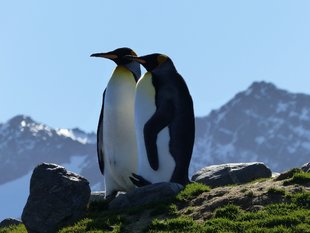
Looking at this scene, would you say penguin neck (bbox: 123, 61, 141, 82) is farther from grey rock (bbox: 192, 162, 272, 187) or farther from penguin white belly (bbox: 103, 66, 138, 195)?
grey rock (bbox: 192, 162, 272, 187)

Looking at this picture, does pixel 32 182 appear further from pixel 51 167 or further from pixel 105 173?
pixel 105 173

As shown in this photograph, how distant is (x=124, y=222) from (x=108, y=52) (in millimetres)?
5395

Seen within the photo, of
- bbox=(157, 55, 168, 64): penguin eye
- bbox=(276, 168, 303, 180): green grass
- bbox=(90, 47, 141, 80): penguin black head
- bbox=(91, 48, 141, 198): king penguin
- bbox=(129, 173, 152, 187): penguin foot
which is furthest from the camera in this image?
bbox=(90, 47, 141, 80): penguin black head

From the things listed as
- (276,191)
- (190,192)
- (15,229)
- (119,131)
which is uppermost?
(119,131)

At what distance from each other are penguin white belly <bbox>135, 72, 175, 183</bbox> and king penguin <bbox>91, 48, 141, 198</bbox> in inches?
41.5

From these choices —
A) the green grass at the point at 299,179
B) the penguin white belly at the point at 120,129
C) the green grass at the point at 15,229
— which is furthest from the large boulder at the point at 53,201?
the green grass at the point at 299,179

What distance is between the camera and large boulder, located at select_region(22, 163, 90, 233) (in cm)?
1472

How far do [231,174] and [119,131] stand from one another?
301 cm

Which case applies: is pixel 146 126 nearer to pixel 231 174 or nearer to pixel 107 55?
pixel 107 55

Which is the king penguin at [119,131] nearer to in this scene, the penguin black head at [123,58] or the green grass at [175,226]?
the penguin black head at [123,58]

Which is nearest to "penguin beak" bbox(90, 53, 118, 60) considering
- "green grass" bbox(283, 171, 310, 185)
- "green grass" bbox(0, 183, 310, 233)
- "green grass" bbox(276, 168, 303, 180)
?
"green grass" bbox(0, 183, 310, 233)

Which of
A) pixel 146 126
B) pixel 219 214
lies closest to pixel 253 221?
pixel 219 214

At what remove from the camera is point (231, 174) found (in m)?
17.9

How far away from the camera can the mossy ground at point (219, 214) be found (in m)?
12.3
